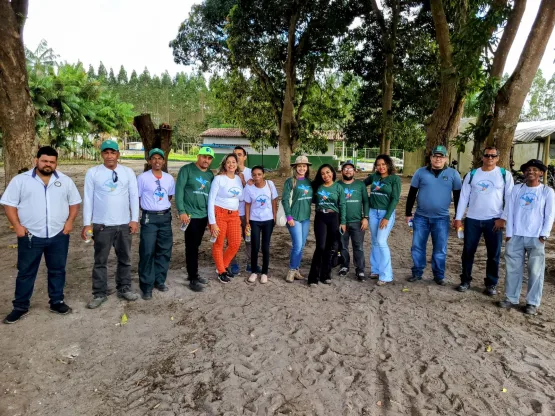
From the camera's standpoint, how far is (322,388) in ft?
9.57

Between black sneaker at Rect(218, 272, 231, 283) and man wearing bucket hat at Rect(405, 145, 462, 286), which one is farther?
black sneaker at Rect(218, 272, 231, 283)

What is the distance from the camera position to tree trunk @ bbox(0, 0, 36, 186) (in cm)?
756

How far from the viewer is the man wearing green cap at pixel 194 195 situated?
463 cm

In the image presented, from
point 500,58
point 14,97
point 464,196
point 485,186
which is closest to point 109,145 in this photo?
point 464,196

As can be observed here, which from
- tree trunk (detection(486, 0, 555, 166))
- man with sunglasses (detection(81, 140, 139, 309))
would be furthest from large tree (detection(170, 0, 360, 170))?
man with sunglasses (detection(81, 140, 139, 309))

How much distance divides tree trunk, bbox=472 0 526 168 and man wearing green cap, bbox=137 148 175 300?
19.1ft

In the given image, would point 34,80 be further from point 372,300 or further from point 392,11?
point 372,300

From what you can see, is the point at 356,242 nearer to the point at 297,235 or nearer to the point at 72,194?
the point at 297,235

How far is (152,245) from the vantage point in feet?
14.8

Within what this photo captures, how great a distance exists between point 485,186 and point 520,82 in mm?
3109

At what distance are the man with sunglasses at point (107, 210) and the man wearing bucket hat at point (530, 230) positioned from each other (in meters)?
4.12

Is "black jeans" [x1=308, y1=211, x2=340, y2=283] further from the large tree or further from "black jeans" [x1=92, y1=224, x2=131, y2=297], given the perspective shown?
the large tree

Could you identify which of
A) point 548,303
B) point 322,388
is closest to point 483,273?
point 548,303

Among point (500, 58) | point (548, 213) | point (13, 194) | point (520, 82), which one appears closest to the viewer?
point (13, 194)
